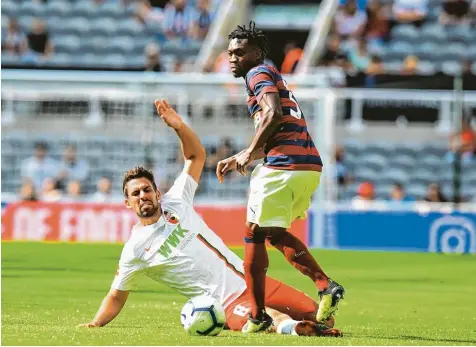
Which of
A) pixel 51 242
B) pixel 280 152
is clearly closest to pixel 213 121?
pixel 51 242

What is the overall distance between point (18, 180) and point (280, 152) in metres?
12.8

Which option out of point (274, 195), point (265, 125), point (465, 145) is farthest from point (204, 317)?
point (465, 145)

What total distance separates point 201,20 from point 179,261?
54.9ft

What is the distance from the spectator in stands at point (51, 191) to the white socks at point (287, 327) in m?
12.0

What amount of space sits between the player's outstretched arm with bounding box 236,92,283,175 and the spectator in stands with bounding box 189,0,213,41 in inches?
658

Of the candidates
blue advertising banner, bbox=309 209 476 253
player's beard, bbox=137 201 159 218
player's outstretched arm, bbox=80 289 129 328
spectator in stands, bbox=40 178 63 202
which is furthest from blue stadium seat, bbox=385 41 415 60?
player's outstretched arm, bbox=80 289 129 328

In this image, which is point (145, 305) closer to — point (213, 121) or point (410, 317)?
point (410, 317)

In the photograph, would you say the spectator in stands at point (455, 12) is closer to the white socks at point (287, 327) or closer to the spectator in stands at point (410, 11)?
the spectator in stands at point (410, 11)

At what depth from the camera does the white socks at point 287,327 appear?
791 centimetres

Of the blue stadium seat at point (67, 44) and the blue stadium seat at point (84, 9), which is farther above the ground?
the blue stadium seat at point (84, 9)

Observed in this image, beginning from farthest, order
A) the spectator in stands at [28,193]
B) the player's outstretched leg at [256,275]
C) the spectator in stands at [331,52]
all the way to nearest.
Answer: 1. the spectator in stands at [331,52]
2. the spectator in stands at [28,193]
3. the player's outstretched leg at [256,275]

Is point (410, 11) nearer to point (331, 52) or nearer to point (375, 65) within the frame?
point (331, 52)

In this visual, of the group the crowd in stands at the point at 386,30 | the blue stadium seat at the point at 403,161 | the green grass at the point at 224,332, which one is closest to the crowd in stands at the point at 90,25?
the crowd in stands at the point at 386,30

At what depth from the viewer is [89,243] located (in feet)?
62.3
